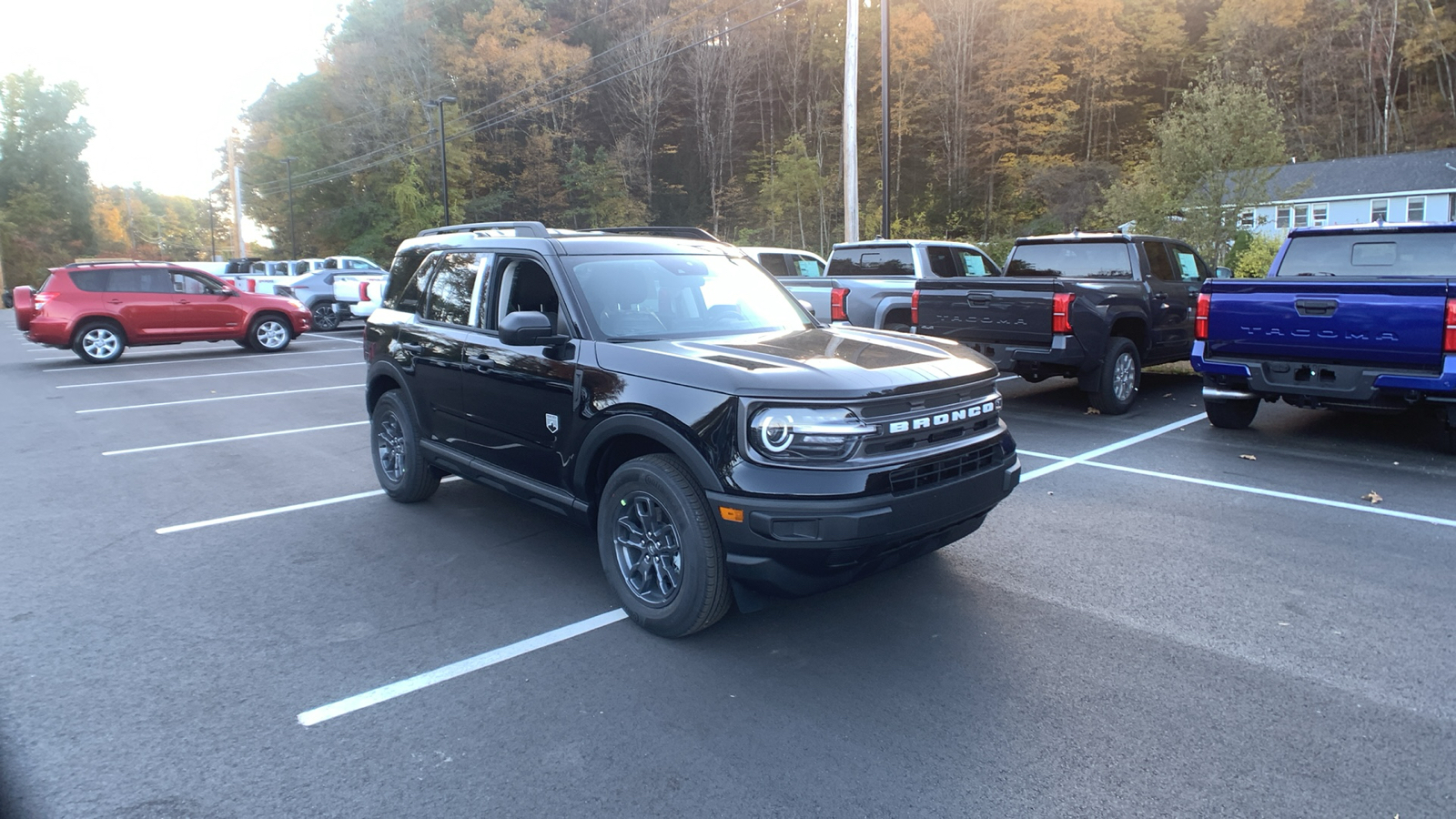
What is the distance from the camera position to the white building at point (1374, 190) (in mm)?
43281

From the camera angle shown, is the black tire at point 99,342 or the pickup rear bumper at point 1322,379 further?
the black tire at point 99,342

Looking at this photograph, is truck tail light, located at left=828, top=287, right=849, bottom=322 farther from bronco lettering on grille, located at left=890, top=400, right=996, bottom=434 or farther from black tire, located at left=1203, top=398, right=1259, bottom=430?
bronco lettering on grille, located at left=890, top=400, right=996, bottom=434

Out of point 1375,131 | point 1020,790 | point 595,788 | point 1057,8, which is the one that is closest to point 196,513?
point 595,788

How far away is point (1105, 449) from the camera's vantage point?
7941mm

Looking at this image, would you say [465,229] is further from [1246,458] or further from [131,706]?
[1246,458]

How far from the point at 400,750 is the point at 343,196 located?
5541cm

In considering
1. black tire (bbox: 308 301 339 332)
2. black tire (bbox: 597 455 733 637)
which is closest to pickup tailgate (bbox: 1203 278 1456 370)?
black tire (bbox: 597 455 733 637)

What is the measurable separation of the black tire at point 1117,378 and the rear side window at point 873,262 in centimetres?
385

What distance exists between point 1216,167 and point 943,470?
52.9ft

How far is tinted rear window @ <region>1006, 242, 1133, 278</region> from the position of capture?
10172 mm

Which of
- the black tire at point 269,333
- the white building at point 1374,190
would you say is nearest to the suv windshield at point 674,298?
the black tire at point 269,333

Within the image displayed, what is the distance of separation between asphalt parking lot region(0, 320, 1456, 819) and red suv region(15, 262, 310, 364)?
37.5 ft

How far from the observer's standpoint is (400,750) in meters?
3.17

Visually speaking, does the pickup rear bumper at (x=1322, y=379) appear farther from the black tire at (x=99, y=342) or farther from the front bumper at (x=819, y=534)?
the black tire at (x=99, y=342)
